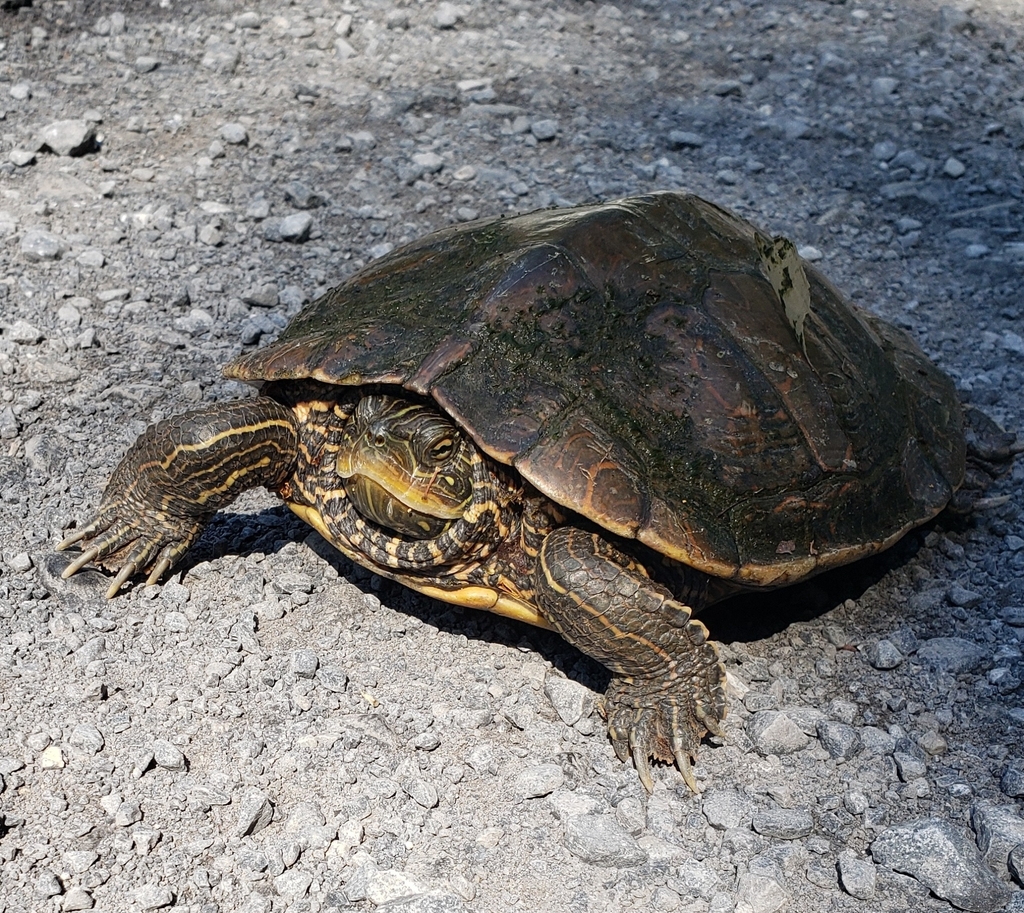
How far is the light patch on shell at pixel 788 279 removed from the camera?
4609 mm

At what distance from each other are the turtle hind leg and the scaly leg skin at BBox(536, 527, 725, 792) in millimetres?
1899

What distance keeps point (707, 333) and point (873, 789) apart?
68.9 inches

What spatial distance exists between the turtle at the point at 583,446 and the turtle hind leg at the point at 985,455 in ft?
2.00

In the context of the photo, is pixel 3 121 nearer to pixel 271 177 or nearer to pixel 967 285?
pixel 271 177

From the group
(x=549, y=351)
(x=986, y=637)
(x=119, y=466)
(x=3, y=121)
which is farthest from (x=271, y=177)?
(x=986, y=637)

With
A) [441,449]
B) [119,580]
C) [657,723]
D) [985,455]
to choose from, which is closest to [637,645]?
[657,723]

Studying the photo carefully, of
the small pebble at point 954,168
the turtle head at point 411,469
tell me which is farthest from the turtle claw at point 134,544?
the small pebble at point 954,168

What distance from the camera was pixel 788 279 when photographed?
4684 mm

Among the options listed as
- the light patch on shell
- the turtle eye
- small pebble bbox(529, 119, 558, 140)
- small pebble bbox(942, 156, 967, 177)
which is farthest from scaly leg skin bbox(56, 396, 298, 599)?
small pebble bbox(942, 156, 967, 177)

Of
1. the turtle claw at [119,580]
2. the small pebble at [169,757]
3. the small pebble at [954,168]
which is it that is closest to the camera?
the small pebble at [169,757]

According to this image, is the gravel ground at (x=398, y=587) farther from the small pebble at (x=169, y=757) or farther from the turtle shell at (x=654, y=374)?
the turtle shell at (x=654, y=374)

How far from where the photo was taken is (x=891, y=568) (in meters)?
5.01

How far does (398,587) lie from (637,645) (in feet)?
3.80

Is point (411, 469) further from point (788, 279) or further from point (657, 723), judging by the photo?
point (788, 279)
